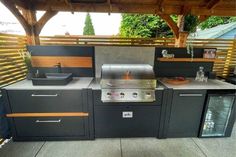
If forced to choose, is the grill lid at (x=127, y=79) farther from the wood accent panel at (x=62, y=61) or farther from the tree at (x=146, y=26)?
the tree at (x=146, y=26)

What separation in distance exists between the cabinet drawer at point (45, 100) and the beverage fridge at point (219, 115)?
1.73 metres

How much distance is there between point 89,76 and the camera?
2279 millimetres

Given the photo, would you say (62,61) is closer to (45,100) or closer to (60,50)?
(60,50)

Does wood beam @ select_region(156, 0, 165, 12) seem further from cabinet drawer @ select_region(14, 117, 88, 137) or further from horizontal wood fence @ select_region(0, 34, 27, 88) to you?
horizontal wood fence @ select_region(0, 34, 27, 88)

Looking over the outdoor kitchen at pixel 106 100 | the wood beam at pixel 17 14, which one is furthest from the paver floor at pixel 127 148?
the wood beam at pixel 17 14

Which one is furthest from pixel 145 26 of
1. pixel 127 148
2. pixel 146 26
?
pixel 127 148

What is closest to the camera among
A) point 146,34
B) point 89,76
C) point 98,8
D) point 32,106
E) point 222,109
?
point 32,106

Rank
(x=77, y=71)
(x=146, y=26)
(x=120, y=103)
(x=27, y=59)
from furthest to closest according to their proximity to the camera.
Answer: (x=146, y=26)
(x=77, y=71)
(x=27, y=59)
(x=120, y=103)

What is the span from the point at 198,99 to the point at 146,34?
5137 millimetres

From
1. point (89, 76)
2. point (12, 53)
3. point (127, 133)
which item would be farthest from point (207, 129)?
point (12, 53)

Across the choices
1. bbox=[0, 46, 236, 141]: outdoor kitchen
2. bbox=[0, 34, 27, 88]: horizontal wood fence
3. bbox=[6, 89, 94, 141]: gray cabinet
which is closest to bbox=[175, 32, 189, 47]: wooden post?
bbox=[0, 46, 236, 141]: outdoor kitchen

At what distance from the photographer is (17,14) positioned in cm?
222

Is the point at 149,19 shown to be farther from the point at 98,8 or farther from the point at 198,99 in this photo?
Result: the point at 198,99

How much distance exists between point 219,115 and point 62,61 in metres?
2.54
